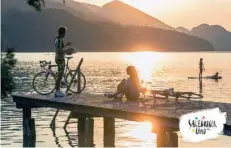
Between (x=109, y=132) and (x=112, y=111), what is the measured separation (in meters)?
5.67

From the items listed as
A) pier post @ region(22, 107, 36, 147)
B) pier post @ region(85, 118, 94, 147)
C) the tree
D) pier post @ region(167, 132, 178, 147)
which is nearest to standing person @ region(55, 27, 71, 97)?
pier post @ region(85, 118, 94, 147)

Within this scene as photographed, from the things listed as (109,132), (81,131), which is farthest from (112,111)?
(109,132)

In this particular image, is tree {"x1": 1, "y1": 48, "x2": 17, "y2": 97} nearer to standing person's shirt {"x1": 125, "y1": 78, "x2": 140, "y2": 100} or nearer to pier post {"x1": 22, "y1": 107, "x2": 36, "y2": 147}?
standing person's shirt {"x1": 125, "y1": 78, "x2": 140, "y2": 100}

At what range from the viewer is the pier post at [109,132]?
20.9 meters

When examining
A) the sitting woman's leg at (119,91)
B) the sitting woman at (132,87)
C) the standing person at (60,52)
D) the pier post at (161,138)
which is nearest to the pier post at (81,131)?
the standing person at (60,52)

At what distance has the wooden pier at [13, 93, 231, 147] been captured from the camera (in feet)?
45.9

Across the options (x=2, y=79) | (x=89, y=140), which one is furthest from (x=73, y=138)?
(x=2, y=79)

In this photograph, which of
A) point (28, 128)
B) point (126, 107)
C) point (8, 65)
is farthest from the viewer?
point (28, 128)

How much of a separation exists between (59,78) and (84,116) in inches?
69.0

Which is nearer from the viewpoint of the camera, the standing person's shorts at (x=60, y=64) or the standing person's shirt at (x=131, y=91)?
the standing person's shirt at (x=131, y=91)

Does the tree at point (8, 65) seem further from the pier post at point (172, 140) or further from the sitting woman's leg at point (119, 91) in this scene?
the sitting woman's leg at point (119, 91)

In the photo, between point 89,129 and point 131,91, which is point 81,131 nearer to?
point 89,129

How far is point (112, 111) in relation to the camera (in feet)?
51.1

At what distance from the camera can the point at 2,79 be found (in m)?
5.39
